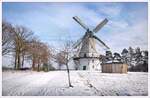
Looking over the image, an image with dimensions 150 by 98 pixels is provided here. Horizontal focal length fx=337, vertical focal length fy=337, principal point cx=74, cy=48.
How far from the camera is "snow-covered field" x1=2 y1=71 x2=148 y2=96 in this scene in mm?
7836

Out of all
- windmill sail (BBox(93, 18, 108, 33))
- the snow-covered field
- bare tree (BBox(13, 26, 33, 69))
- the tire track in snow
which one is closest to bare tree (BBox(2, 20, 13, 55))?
bare tree (BBox(13, 26, 33, 69))

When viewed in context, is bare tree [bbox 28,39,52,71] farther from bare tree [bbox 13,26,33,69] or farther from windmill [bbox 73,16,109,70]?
windmill [bbox 73,16,109,70]

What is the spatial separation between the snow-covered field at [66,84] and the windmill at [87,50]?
68cm

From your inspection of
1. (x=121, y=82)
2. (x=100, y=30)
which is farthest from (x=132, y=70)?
(x=100, y=30)

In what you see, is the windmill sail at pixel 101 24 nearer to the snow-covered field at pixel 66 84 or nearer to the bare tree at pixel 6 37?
the snow-covered field at pixel 66 84

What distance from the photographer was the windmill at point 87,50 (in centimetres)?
845

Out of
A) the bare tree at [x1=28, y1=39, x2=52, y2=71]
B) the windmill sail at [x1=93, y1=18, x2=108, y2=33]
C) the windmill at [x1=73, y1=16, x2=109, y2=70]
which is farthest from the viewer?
the windmill at [x1=73, y1=16, x2=109, y2=70]

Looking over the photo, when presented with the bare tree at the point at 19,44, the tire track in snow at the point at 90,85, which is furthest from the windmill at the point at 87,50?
the bare tree at the point at 19,44

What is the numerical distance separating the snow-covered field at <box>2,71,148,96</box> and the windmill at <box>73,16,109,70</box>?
2.23 feet

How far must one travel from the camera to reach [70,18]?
8180 mm

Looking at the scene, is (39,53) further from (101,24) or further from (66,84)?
(101,24)

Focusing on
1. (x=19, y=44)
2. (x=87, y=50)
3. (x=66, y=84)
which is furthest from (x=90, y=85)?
(x=19, y=44)

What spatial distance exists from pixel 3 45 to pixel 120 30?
2829mm

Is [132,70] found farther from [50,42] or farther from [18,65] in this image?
[18,65]
